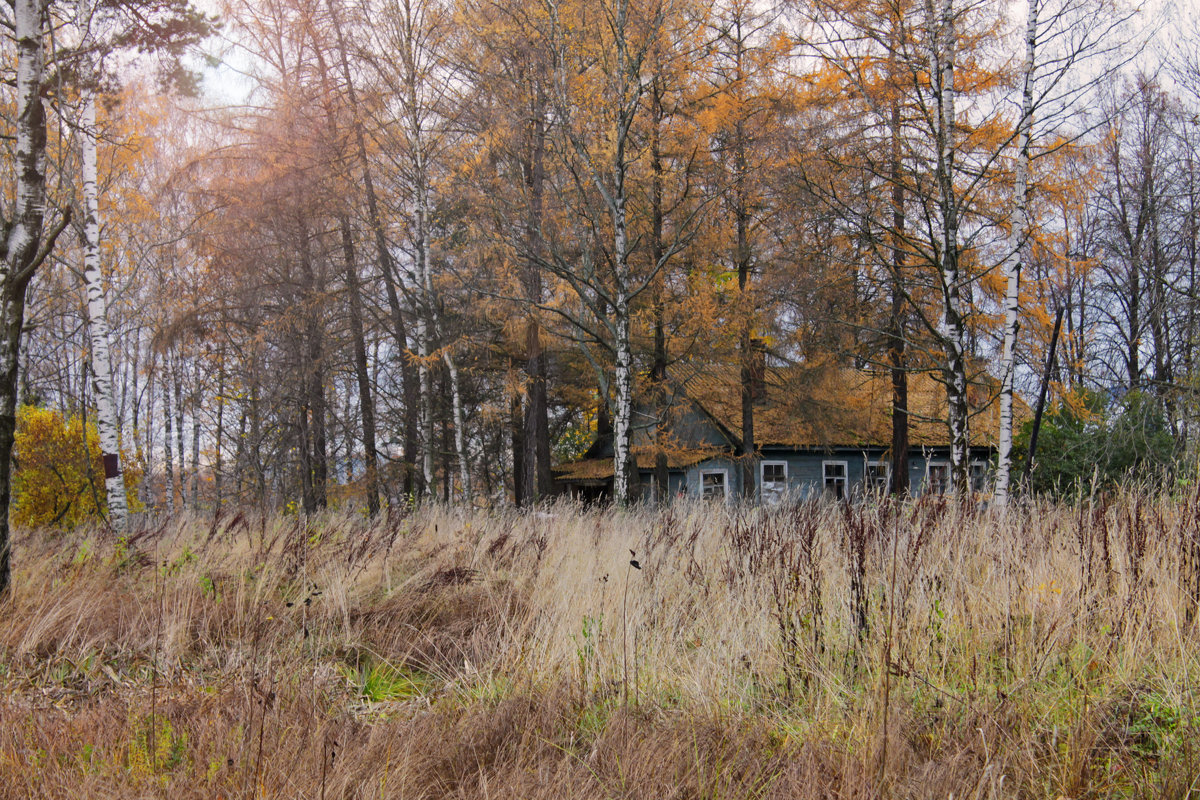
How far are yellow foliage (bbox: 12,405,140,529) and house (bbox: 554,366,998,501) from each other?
964 centimetres

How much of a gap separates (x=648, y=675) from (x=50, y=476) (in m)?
13.4

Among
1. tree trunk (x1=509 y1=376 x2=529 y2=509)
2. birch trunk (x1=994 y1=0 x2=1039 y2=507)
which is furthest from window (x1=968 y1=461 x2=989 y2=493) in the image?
tree trunk (x1=509 y1=376 x2=529 y2=509)

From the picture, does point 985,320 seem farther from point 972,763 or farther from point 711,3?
point 972,763

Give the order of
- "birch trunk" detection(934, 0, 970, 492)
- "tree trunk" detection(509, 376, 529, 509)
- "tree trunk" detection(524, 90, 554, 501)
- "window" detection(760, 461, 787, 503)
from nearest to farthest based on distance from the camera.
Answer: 1. "birch trunk" detection(934, 0, 970, 492)
2. "tree trunk" detection(524, 90, 554, 501)
3. "tree trunk" detection(509, 376, 529, 509)
4. "window" detection(760, 461, 787, 503)

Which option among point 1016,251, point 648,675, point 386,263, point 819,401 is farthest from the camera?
point 819,401

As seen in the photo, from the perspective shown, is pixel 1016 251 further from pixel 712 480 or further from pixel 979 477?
pixel 712 480

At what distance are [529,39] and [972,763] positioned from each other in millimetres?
11782

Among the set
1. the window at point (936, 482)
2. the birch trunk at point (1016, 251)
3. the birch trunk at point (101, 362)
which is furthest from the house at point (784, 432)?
the birch trunk at point (101, 362)

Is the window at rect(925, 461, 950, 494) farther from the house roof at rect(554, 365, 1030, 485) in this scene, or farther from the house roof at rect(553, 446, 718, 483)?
the house roof at rect(553, 446, 718, 483)

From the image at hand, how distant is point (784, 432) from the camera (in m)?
18.8

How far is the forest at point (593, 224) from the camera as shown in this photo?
1097cm

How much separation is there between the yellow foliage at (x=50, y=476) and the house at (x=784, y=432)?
380 inches

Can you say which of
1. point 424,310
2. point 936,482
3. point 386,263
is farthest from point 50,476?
point 936,482

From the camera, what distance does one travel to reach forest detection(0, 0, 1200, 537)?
1097 centimetres
